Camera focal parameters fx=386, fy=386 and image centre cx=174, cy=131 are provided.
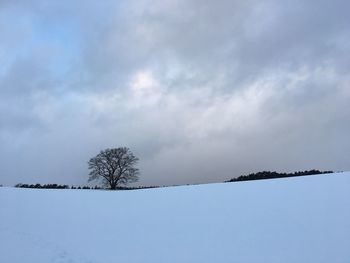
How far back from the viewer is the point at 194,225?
15648mm

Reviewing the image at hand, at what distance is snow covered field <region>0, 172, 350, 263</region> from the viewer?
12305 mm

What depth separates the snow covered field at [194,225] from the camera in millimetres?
12305

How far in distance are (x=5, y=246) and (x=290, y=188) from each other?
42.9 feet

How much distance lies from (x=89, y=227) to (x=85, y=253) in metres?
3.50

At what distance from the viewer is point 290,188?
758 inches

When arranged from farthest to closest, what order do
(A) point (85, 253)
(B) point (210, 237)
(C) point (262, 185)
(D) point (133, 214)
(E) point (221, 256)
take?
→ (C) point (262, 185)
(D) point (133, 214)
(B) point (210, 237)
(A) point (85, 253)
(E) point (221, 256)

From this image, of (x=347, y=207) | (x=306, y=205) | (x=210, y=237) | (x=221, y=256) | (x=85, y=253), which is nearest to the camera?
(x=221, y=256)

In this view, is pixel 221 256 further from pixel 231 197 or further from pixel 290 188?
pixel 290 188

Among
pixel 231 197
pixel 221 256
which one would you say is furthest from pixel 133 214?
pixel 221 256

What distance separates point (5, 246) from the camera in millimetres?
13797

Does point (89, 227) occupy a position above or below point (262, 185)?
below

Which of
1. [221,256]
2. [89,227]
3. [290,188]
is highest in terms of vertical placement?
[290,188]

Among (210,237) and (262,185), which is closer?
(210,237)

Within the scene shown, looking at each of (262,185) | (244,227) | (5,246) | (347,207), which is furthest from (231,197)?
(5,246)
